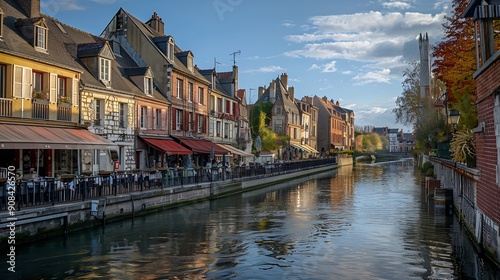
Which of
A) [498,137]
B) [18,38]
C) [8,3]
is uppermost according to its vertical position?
[8,3]

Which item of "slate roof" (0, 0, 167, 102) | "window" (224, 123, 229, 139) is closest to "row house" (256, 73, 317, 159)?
"window" (224, 123, 229, 139)

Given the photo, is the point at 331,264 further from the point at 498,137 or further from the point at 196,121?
the point at 196,121

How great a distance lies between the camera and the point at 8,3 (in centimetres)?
2178

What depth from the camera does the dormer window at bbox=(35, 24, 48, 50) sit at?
20.4 m

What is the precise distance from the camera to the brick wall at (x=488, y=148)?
10680 mm

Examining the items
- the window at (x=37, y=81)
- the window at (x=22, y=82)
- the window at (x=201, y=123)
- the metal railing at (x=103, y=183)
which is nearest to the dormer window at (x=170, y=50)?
the window at (x=201, y=123)

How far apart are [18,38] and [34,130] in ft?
14.4

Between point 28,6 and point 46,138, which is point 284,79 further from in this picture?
point 46,138

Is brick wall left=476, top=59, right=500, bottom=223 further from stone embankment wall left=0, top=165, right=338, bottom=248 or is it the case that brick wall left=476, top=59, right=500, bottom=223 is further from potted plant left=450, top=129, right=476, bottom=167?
stone embankment wall left=0, top=165, right=338, bottom=248

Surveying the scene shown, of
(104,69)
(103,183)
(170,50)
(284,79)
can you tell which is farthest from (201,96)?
(284,79)

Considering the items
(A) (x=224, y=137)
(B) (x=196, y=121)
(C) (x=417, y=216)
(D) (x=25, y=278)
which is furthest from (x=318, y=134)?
(D) (x=25, y=278)

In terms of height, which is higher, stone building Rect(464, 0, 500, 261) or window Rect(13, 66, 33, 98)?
window Rect(13, 66, 33, 98)

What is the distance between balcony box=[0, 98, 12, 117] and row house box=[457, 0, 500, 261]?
56.9 feet

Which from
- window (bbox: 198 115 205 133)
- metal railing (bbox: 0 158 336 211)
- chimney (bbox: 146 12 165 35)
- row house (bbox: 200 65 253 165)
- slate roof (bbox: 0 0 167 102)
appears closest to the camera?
metal railing (bbox: 0 158 336 211)
